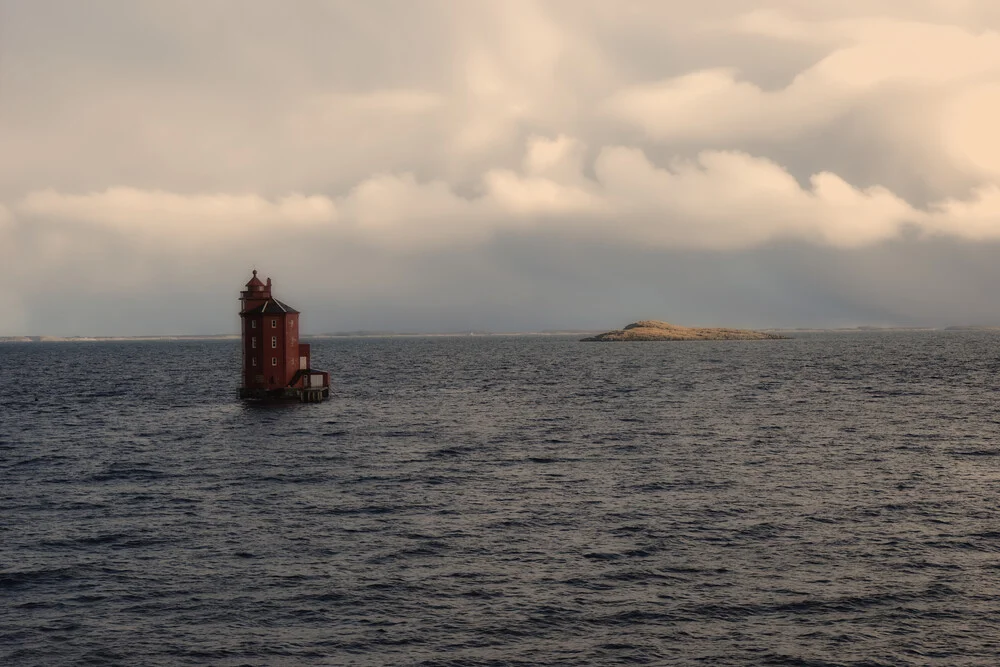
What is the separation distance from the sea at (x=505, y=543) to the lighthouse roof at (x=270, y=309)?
14676mm

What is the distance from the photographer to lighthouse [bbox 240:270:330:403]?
79.4 metres

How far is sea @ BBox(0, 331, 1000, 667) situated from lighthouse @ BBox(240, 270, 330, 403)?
1406cm

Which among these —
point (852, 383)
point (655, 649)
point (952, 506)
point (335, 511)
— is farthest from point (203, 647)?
point (852, 383)

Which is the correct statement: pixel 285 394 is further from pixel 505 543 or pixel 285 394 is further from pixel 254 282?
pixel 505 543

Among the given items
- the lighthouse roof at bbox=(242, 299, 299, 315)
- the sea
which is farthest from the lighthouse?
the sea

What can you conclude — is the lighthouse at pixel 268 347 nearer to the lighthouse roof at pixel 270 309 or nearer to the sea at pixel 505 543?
the lighthouse roof at pixel 270 309

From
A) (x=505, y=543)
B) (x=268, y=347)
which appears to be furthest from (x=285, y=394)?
(x=505, y=543)

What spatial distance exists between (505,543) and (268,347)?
54464 millimetres

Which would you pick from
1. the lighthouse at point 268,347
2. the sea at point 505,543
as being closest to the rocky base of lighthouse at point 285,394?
the lighthouse at point 268,347

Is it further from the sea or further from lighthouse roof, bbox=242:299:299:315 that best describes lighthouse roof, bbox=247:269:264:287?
the sea

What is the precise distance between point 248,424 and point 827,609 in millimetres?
51595

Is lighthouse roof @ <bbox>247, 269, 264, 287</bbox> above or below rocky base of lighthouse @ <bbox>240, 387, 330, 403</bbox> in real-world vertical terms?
above

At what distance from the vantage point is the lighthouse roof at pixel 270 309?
259ft

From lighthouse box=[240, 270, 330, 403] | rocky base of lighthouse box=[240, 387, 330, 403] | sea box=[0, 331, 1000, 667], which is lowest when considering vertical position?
sea box=[0, 331, 1000, 667]
